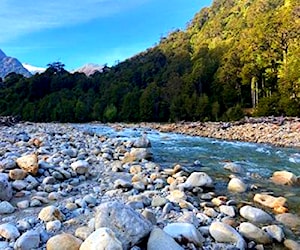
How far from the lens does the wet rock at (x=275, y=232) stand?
16.1ft

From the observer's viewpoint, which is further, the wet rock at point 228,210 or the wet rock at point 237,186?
the wet rock at point 237,186

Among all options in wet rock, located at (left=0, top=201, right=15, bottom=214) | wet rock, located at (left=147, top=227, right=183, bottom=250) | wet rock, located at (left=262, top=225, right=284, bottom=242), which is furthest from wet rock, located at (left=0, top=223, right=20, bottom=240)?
wet rock, located at (left=262, top=225, right=284, bottom=242)

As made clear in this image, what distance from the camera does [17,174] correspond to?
23.3ft

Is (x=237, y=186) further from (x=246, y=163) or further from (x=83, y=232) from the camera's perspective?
(x=83, y=232)

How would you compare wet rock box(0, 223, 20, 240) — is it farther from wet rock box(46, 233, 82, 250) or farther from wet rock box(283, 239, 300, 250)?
wet rock box(283, 239, 300, 250)

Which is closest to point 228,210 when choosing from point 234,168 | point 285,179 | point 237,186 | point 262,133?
point 237,186

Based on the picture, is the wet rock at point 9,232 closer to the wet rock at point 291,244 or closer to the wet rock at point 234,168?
the wet rock at point 291,244

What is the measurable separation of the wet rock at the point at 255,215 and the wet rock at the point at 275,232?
1.34 feet

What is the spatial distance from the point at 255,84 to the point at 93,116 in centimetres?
2548

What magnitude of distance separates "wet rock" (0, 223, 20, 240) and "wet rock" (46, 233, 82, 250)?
58 cm

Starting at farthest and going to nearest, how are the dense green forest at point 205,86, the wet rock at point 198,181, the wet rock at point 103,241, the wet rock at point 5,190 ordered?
1. the dense green forest at point 205,86
2. the wet rock at point 198,181
3. the wet rock at point 5,190
4. the wet rock at point 103,241

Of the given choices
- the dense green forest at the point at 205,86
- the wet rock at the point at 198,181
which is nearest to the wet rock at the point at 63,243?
the wet rock at the point at 198,181

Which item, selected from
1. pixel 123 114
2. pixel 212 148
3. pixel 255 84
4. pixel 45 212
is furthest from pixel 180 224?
pixel 123 114

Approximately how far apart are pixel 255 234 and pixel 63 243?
2.56 m
